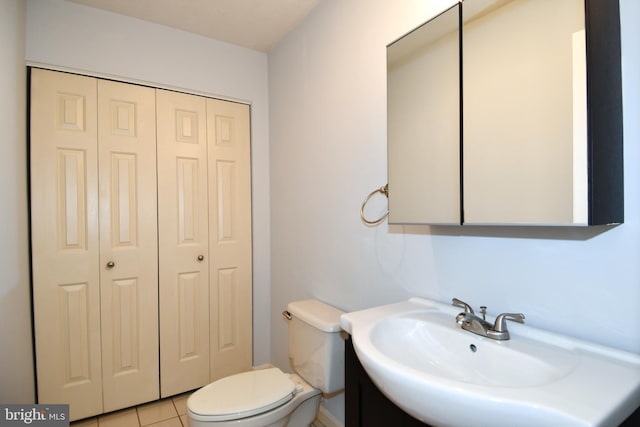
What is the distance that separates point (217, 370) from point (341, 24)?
2.27 m

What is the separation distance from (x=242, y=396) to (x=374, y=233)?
91cm

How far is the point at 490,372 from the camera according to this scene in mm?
835

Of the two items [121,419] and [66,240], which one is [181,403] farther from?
[66,240]

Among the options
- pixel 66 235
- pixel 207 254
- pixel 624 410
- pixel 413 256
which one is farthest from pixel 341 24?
pixel 66 235

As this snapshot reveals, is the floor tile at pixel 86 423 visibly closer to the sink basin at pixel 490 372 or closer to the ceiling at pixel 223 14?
the sink basin at pixel 490 372

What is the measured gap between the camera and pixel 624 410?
57 centimetres

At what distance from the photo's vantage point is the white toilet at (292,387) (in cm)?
129

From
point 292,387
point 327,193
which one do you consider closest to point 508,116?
point 327,193

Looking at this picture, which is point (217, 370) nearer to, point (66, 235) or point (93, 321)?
point (93, 321)

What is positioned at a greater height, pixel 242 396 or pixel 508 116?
pixel 508 116

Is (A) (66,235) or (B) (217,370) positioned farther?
(B) (217,370)

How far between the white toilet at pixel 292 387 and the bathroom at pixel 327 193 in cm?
20

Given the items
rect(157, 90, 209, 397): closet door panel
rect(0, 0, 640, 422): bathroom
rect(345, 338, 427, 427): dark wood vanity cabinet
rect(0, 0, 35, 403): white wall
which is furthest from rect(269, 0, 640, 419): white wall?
rect(0, 0, 35, 403): white wall

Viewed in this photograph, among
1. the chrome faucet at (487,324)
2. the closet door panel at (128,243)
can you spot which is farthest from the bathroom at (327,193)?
the closet door panel at (128,243)
